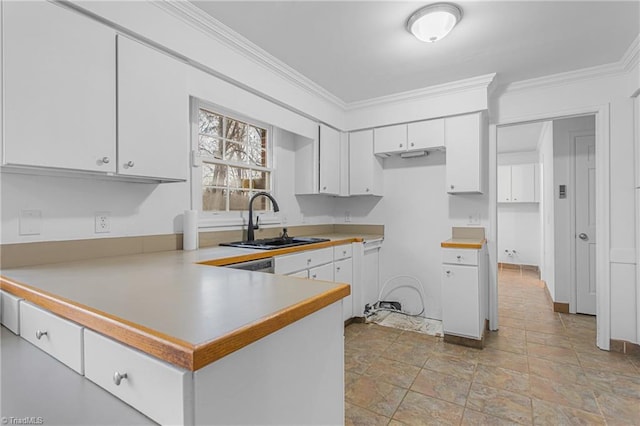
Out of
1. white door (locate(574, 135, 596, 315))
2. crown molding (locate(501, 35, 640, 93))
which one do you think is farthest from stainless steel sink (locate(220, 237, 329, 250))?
white door (locate(574, 135, 596, 315))

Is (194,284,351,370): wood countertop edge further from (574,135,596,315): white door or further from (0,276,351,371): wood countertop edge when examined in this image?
(574,135,596,315): white door

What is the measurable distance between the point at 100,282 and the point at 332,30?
206 centimetres

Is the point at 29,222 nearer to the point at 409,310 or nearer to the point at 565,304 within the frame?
the point at 409,310

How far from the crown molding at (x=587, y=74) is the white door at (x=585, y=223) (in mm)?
1123

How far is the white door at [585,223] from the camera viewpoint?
12.1ft

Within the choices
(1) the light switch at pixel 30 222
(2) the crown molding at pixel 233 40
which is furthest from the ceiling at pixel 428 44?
(1) the light switch at pixel 30 222

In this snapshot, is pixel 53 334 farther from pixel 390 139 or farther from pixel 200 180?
pixel 390 139

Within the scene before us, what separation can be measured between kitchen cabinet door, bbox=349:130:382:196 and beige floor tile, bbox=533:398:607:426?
2414 millimetres

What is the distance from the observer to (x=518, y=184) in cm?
614

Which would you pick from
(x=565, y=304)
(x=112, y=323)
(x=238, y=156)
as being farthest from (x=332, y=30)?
(x=565, y=304)

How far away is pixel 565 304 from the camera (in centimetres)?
379

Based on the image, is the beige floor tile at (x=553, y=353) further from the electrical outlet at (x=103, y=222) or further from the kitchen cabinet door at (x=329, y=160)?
the electrical outlet at (x=103, y=222)

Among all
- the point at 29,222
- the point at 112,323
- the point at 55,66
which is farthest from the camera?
the point at 29,222

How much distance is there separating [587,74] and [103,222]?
3.96 meters
